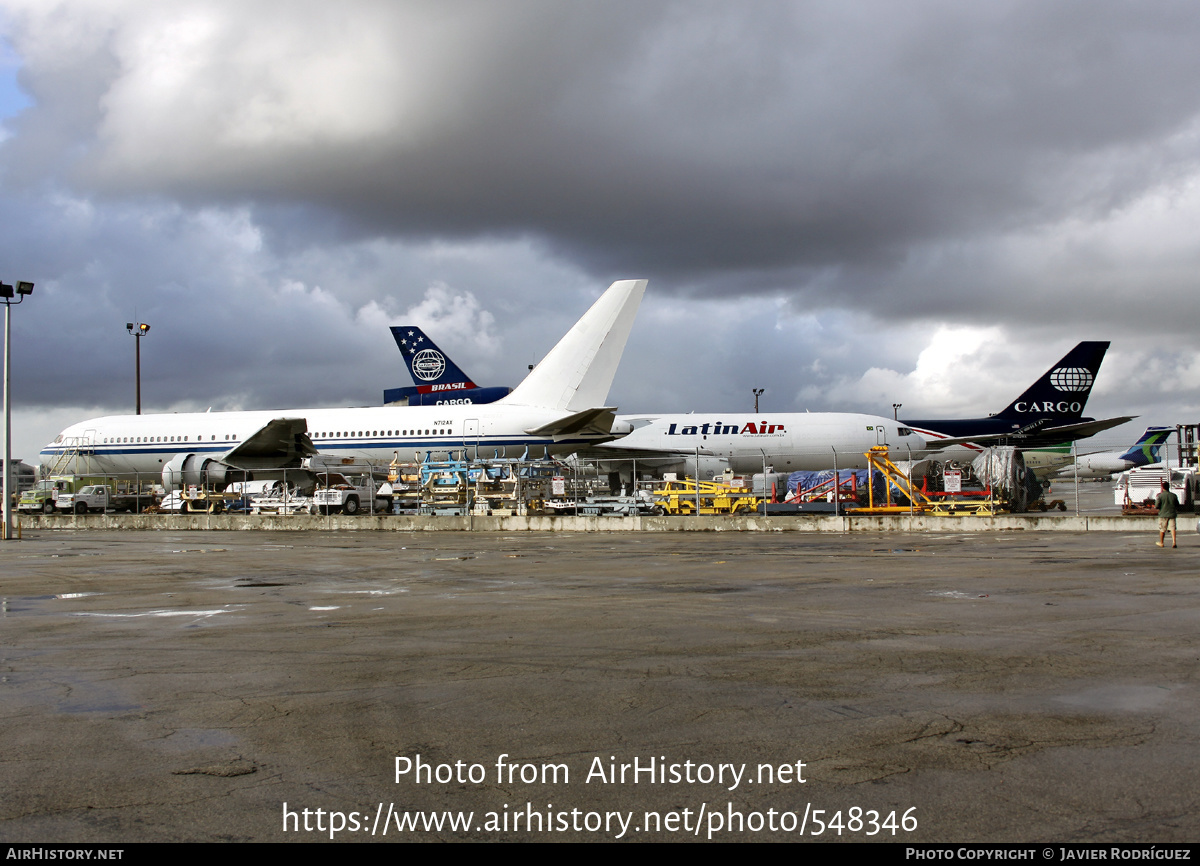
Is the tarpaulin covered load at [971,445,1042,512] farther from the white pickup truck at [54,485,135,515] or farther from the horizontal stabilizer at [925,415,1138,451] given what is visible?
the white pickup truck at [54,485,135,515]

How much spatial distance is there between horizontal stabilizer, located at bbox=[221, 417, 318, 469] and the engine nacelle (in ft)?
1.77

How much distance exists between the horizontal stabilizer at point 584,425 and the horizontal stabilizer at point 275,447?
29.9 feet

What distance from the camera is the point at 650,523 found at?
26969 mm

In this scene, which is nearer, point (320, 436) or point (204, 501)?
point (204, 501)

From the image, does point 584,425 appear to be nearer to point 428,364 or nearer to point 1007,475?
point 1007,475

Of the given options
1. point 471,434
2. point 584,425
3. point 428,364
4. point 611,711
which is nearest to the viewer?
point 611,711

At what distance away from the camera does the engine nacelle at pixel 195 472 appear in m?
38.2

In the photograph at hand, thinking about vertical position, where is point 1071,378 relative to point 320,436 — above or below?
above

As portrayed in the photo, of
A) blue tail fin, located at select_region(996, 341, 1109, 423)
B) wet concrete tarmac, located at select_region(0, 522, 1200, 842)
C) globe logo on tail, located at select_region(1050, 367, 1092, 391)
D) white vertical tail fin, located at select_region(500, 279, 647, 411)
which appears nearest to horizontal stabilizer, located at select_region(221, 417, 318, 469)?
white vertical tail fin, located at select_region(500, 279, 647, 411)

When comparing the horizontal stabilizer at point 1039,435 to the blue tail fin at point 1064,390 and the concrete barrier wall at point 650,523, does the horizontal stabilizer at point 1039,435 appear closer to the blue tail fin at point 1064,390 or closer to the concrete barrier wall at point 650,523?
the blue tail fin at point 1064,390

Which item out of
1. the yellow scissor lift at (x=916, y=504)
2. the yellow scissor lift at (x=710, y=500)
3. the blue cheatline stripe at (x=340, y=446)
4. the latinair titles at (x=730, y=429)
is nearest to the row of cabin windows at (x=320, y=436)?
the blue cheatline stripe at (x=340, y=446)

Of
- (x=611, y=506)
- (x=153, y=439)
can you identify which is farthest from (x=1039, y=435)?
(x=153, y=439)

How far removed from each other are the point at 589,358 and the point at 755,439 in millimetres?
9001
